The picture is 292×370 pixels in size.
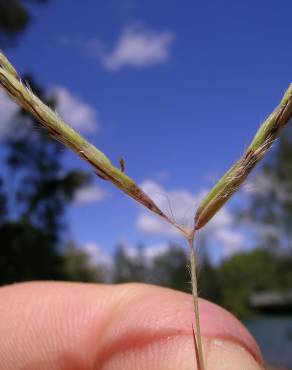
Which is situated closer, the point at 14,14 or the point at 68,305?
the point at 68,305

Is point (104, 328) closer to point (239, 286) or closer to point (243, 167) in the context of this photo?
point (243, 167)

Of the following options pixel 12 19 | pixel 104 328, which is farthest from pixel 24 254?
pixel 104 328

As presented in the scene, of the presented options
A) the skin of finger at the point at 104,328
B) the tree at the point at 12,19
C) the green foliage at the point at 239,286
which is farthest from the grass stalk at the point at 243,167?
the green foliage at the point at 239,286

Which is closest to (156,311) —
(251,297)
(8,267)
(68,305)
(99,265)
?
(68,305)

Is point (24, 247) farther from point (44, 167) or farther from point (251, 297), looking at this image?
point (251, 297)

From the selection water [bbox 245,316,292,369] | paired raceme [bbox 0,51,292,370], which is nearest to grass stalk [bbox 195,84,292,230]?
paired raceme [bbox 0,51,292,370]
